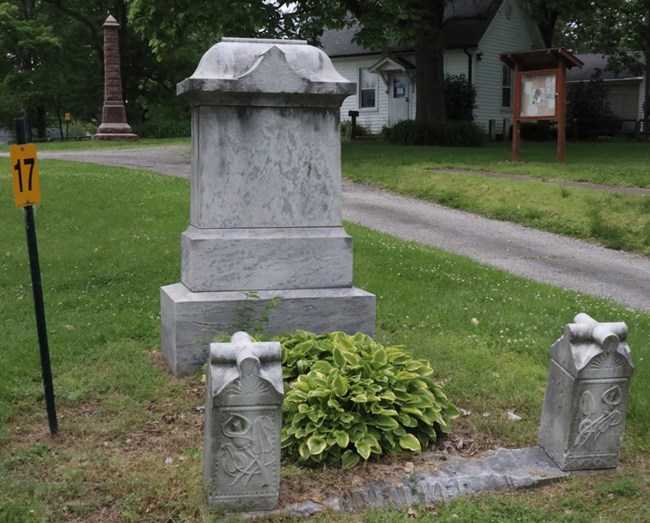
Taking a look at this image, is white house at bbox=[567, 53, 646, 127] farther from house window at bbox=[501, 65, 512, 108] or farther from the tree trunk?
the tree trunk

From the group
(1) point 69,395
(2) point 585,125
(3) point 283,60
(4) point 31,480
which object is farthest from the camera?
(2) point 585,125

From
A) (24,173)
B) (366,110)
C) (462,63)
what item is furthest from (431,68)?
(24,173)

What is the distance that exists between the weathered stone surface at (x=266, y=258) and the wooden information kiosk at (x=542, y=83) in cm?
1124

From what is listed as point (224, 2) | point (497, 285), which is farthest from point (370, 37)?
point (497, 285)

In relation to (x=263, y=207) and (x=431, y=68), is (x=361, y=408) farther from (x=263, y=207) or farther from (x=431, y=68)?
(x=431, y=68)

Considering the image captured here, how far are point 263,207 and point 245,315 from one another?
742mm

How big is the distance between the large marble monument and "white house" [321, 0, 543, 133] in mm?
25337

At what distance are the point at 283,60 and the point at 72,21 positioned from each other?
4161cm

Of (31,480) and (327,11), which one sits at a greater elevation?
(327,11)

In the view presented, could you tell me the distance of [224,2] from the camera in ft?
59.8

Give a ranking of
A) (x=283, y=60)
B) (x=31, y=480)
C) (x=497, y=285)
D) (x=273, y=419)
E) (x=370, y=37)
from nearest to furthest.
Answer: (x=273, y=419)
(x=31, y=480)
(x=283, y=60)
(x=497, y=285)
(x=370, y=37)

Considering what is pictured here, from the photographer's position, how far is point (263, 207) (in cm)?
536

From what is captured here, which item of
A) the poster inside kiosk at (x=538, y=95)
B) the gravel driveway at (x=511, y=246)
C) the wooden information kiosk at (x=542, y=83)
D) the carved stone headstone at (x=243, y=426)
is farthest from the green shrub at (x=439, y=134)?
the carved stone headstone at (x=243, y=426)

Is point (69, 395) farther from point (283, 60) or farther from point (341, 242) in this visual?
point (283, 60)
